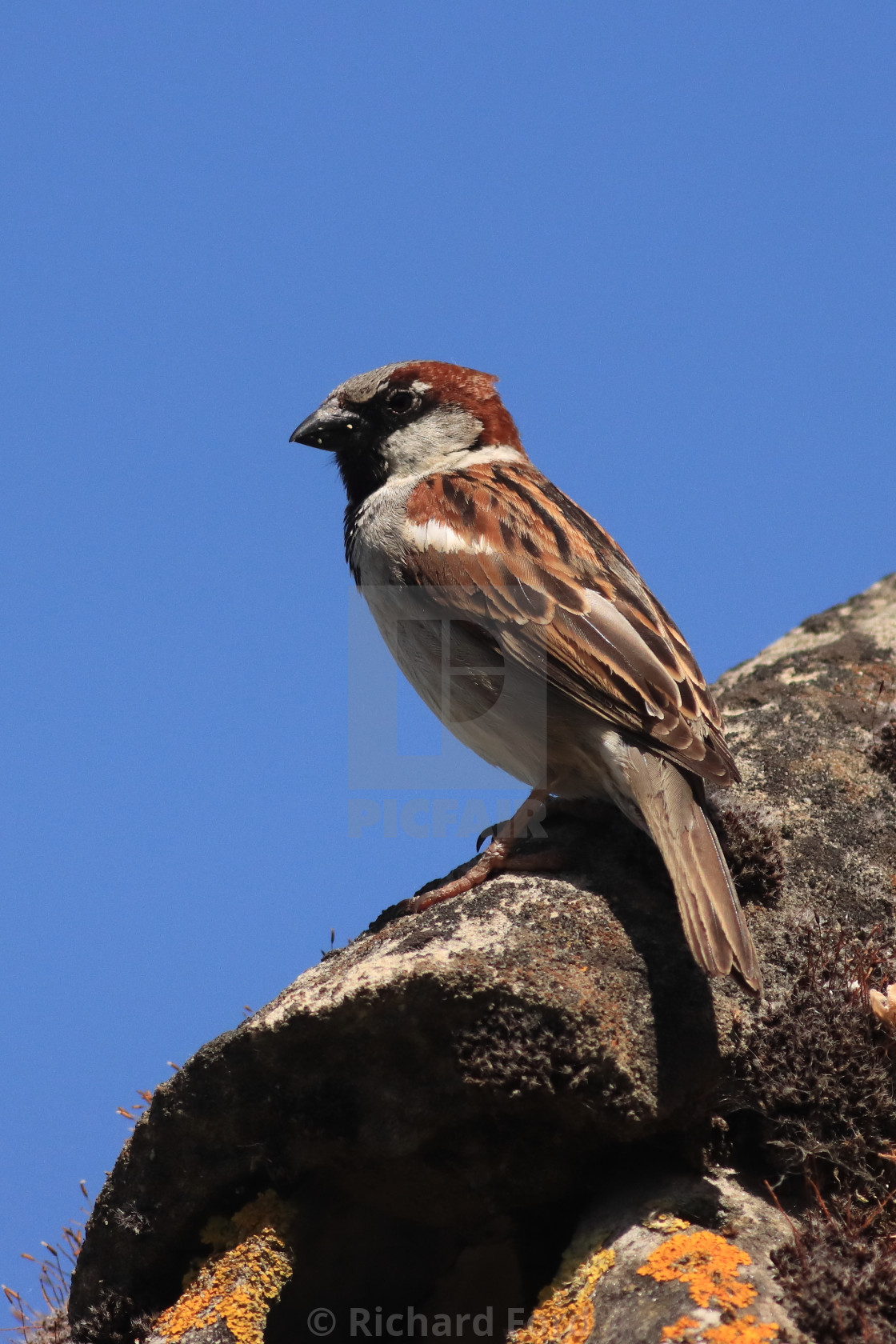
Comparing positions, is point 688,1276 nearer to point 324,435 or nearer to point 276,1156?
point 276,1156

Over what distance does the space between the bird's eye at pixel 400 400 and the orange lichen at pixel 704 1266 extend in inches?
141

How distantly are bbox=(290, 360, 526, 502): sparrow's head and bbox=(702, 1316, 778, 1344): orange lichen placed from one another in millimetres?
3553

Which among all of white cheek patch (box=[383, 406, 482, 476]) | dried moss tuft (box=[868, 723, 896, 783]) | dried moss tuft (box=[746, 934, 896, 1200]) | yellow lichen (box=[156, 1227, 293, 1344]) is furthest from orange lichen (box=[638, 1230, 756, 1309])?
white cheek patch (box=[383, 406, 482, 476])

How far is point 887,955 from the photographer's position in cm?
379

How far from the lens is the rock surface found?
130 inches

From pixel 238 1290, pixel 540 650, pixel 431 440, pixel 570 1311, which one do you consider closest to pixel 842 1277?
pixel 570 1311

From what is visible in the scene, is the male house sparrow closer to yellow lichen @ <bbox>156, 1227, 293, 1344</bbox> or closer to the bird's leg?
the bird's leg

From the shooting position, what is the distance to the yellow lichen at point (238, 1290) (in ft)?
11.6

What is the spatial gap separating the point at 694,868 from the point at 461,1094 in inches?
36.4

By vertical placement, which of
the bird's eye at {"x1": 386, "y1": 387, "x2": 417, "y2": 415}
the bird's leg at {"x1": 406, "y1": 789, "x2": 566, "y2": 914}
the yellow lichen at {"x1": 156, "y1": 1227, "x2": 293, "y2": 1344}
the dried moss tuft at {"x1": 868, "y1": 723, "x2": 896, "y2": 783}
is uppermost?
the bird's eye at {"x1": 386, "y1": 387, "x2": 417, "y2": 415}

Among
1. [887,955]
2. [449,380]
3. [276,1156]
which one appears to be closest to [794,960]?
[887,955]

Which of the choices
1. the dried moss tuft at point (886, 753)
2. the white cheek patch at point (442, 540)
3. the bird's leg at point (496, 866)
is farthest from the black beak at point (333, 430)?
the dried moss tuft at point (886, 753)

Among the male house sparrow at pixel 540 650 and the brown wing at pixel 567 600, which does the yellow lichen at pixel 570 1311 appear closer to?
the male house sparrow at pixel 540 650

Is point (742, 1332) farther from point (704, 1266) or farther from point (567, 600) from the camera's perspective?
point (567, 600)
